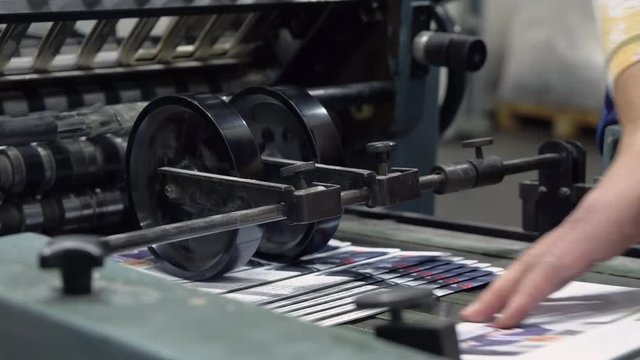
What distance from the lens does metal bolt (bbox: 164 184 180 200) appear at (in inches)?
46.1

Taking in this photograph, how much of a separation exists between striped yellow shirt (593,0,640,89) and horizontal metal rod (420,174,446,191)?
279 millimetres

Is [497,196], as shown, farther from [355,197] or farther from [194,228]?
[194,228]

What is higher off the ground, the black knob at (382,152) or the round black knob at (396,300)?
the black knob at (382,152)

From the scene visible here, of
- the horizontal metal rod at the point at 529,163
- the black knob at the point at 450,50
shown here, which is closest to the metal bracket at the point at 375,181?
the horizontal metal rod at the point at 529,163

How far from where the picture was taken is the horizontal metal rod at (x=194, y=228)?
0.90 m

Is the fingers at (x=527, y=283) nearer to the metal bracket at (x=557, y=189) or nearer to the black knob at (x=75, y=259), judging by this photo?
the black knob at (x=75, y=259)

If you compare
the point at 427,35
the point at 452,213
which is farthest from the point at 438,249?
the point at 452,213

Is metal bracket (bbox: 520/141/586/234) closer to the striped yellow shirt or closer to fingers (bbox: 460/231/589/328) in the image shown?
the striped yellow shirt

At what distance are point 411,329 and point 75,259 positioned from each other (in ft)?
0.76

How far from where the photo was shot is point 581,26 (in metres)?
4.71

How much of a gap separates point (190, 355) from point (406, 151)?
3.67ft

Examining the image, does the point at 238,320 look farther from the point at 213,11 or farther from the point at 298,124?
the point at 213,11

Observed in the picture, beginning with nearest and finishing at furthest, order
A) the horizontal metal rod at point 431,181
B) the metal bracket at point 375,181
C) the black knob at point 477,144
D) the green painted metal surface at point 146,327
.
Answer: the green painted metal surface at point 146,327, the metal bracket at point 375,181, the horizontal metal rod at point 431,181, the black knob at point 477,144

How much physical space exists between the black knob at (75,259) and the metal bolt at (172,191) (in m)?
0.46
